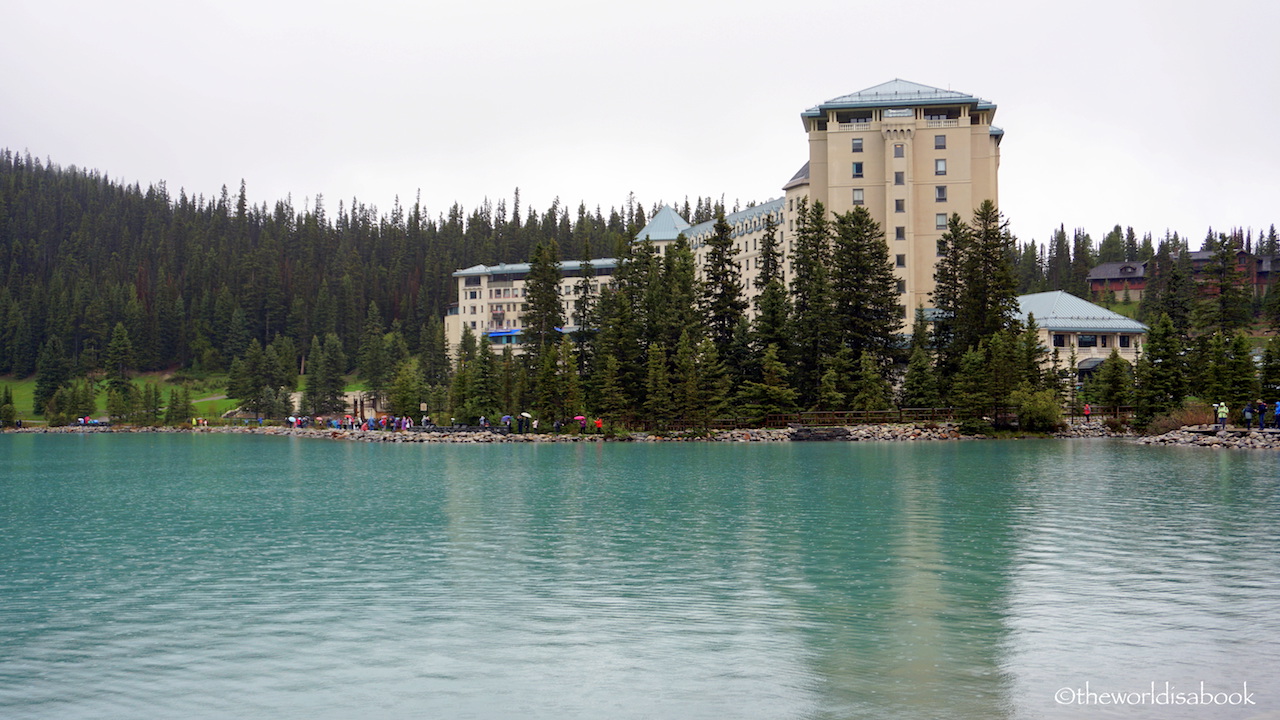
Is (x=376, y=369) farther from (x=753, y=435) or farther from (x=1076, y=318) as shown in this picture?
Result: (x=1076, y=318)

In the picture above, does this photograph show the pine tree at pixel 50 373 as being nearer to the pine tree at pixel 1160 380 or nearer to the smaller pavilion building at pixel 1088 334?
the smaller pavilion building at pixel 1088 334

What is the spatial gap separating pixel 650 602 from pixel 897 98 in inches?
3893

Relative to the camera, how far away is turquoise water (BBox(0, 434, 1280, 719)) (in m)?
10.9

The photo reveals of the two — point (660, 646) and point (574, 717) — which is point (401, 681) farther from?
point (660, 646)

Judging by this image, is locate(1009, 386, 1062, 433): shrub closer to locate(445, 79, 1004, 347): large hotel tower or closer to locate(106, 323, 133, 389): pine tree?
locate(445, 79, 1004, 347): large hotel tower

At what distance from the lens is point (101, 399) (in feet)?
511

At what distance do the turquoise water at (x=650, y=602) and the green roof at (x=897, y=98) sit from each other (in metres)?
78.4

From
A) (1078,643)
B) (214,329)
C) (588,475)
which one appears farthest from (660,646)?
(214,329)

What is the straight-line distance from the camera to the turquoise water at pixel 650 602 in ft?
35.7

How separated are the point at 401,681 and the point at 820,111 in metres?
104

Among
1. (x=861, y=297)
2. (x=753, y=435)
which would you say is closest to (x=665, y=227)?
(x=861, y=297)

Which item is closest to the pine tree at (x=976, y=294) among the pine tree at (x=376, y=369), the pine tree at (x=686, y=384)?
the pine tree at (x=686, y=384)

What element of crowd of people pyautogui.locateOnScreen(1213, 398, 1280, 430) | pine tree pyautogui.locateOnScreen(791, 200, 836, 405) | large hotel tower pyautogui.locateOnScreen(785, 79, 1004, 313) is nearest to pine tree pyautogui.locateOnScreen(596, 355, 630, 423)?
pine tree pyautogui.locateOnScreen(791, 200, 836, 405)

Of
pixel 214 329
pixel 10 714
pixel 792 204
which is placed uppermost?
pixel 792 204
